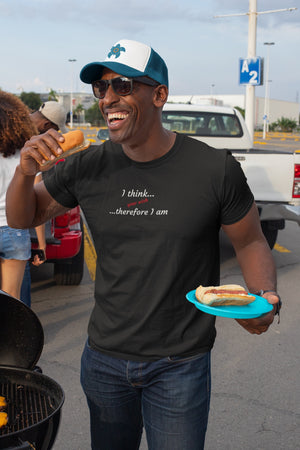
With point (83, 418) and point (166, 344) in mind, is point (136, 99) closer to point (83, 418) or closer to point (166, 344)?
point (166, 344)

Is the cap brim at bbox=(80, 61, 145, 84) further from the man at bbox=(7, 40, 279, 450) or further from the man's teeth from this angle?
the man's teeth

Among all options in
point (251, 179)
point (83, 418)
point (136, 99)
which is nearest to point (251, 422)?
point (83, 418)

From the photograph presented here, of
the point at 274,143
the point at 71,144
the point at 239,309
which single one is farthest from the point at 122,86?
the point at 274,143

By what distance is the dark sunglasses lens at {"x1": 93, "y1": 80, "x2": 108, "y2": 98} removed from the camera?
7.43 ft

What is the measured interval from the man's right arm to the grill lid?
412mm

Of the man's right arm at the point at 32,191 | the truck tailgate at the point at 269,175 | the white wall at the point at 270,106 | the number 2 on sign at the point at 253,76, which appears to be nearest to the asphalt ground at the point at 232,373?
the truck tailgate at the point at 269,175

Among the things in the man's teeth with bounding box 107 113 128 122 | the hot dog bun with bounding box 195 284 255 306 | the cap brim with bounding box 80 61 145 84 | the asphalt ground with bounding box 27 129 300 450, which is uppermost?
the cap brim with bounding box 80 61 145 84

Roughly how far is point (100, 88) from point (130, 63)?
166mm

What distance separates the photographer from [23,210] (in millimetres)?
2379

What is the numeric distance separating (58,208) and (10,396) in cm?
76

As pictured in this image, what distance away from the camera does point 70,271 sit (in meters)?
6.83

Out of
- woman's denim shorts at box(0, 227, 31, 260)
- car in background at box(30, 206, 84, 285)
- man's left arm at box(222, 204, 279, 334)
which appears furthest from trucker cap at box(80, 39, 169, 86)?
car in background at box(30, 206, 84, 285)

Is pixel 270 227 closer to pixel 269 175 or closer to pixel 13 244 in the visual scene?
pixel 269 175

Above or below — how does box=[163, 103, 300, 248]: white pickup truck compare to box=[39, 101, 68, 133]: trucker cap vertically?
below
